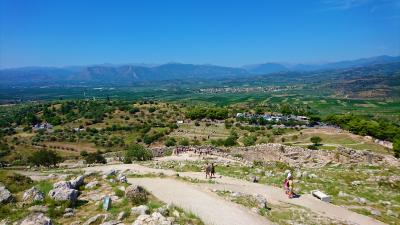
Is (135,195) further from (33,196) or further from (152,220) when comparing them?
(33,196)

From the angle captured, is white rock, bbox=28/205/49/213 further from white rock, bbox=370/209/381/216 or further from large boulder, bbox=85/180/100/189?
white rock, bbox=370/209/381/216

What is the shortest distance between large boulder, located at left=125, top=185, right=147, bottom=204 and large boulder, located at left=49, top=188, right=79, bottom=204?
238 cm

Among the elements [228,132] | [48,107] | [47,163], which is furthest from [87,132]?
[47,163]

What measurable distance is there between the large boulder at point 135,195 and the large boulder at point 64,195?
2.38 metres

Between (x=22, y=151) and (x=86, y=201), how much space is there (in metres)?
70.5

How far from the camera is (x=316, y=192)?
2172 centimetres

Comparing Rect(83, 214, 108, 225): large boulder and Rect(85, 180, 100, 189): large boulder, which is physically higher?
Rect(83, 214, 108, 225): large boulder

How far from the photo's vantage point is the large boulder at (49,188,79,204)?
1673 cm

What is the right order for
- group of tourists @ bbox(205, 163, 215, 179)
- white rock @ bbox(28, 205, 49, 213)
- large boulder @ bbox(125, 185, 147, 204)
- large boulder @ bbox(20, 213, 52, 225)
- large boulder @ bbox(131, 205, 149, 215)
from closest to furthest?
large boulder @ bbox(20, 213, 52, 225), large boulder @ bbox(131, 205, 149, 215), white rock @ bbox(28, 205, 49, 213), large boulder @ bbox(125, 185, 147, 204), group of tourists @ bbox(205, 163, 215, 179)

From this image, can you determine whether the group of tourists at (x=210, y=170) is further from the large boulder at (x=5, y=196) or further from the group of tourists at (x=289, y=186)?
the large boulder at (x=5, y=196)

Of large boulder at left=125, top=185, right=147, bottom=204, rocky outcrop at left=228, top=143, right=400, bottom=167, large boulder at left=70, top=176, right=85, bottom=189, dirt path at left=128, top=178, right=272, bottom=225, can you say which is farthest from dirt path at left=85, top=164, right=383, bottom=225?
rocky outcrop at left=228, top=143, right=400, bottom=167

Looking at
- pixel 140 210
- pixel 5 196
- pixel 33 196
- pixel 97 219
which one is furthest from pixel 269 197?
pixel 5 196

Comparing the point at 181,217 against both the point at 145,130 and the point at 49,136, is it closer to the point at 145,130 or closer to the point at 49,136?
the point at 145,130

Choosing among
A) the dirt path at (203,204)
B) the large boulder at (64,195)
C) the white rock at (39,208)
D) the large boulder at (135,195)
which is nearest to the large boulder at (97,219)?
the large boulder at (135,195)
